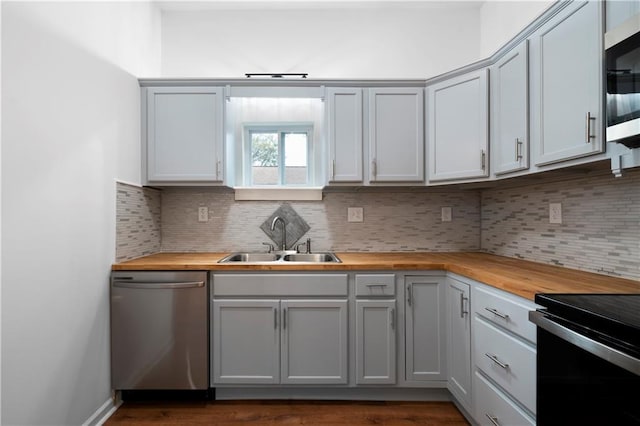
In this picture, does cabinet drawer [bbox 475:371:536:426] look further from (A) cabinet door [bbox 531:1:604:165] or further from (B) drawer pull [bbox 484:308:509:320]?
(A) cabinet door [bbox 531:1:604:165]

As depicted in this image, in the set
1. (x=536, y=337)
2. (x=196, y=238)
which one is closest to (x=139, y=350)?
(x=196, y=238)

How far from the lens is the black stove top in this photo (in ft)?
2.68

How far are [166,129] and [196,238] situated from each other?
94 centimetres

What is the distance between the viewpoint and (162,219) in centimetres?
266

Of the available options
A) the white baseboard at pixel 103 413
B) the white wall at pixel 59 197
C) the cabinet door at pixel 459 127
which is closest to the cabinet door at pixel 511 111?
the cabinet door at pixel 459 127

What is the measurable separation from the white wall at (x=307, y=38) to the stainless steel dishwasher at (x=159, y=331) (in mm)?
1849

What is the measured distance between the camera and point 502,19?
245 cm

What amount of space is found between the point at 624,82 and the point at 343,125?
156cm

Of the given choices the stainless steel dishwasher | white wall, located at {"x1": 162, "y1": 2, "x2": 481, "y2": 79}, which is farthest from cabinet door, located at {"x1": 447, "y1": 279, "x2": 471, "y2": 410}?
white wall, located at {"x1": 162, "y1": 2, "x2": 481, "y2": 79}

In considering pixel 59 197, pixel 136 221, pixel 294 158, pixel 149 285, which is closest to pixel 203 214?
pixel 136 221

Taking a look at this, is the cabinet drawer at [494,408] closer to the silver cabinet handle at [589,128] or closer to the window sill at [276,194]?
the silver cabinet handle at [589,128]

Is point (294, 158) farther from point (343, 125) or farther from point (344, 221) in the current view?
point (344, 221)

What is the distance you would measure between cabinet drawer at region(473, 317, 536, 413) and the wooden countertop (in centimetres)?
24

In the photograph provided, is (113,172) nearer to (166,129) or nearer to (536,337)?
(166,129)
